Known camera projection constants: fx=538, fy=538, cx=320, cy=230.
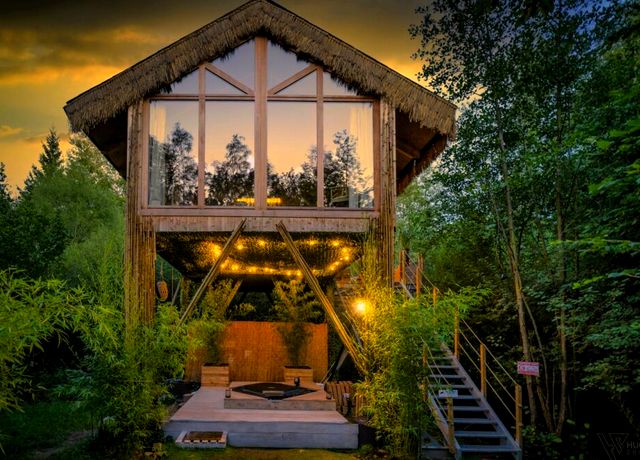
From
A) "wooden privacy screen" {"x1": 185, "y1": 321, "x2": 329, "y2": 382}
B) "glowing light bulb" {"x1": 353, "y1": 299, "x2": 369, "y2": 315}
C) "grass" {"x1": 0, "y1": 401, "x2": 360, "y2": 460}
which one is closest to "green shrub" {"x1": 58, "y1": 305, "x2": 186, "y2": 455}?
"grass" {"x1": 0, "y1": 401, "x2": 360, "y2": 460}

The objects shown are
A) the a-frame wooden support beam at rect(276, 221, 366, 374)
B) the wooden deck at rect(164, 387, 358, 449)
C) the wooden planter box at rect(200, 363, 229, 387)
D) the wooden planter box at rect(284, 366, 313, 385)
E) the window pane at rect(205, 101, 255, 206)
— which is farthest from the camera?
the wooden planter box at rect(284, 366, 313, 385)

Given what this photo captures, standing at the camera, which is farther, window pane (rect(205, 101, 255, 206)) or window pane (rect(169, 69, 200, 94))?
window pane (rect(169, 69, 200, 94))

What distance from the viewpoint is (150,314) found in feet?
26.1

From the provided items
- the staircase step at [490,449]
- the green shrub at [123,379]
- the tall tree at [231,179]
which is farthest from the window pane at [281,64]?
the staircase step at [490,449]

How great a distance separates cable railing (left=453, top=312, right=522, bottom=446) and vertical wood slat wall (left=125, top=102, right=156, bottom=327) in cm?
464

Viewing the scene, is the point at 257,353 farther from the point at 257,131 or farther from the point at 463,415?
the point at 257,131

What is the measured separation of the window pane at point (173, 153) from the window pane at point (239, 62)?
29.5 inches

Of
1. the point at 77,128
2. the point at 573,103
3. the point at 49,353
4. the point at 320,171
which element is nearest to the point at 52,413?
the point at 49,353

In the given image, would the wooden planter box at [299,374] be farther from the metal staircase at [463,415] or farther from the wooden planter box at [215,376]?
the metal staircase at [463,415]

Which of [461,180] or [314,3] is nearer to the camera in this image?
[461,180]

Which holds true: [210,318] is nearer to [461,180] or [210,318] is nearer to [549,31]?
[461,180]

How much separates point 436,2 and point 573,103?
2914mm

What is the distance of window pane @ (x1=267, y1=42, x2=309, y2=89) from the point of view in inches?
332

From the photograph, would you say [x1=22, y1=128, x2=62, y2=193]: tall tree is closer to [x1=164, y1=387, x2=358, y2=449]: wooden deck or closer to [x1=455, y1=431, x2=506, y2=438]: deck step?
[x1=164, y1=387, x2=358, y2=449]: wooden deck
